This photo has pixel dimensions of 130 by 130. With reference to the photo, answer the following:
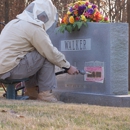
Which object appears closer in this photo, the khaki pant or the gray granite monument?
the khaki pant

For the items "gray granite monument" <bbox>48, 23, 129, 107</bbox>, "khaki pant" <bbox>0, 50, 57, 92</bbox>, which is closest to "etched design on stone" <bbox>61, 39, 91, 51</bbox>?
"gray granite monument" <bbox>48, 23, 129, 107</bbox>

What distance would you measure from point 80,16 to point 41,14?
105cm

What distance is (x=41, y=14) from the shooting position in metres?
7.12

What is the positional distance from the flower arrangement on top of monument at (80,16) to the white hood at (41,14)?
→ 65cm

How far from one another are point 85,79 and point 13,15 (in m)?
14.1

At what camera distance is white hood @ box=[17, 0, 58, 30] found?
6992mm

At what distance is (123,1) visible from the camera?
825 inches

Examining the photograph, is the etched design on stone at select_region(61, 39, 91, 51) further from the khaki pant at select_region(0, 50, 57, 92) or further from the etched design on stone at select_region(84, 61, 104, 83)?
the khaki pant at select_region(0, 50, 57, 92)

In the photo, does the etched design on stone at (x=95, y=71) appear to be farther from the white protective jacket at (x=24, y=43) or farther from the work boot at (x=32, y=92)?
the work boot at (x=32, y=92)

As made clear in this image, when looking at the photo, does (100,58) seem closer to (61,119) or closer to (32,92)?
(32,92)

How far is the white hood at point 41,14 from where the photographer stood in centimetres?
699

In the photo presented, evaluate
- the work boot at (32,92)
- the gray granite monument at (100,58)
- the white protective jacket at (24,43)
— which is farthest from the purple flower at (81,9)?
the work boot at (32,92)

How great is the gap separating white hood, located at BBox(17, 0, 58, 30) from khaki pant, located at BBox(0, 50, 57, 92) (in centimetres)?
54

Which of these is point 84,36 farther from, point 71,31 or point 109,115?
point 109,115
